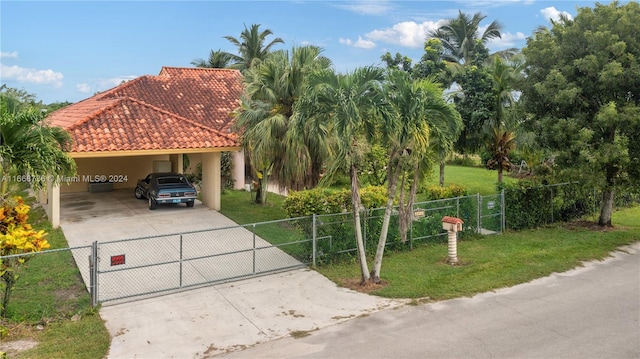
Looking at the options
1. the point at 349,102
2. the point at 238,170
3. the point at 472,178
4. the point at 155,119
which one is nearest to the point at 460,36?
the point at 472,178

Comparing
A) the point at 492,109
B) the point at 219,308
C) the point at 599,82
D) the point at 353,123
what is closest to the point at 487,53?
the point at 492,109

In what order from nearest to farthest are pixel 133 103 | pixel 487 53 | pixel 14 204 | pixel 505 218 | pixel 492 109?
pixel 14 204
pixel 505 218
pixel 133 103
pixel 492 109
pixel 487 53

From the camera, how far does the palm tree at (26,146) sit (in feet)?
29.7

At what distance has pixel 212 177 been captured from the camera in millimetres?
19125

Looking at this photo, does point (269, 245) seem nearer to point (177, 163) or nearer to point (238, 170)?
point (177, 163)

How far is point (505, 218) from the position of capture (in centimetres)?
1545

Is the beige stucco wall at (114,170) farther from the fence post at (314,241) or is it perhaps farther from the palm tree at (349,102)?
the palm tree at (349,102)

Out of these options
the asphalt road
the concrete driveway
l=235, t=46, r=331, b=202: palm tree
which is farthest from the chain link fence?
the asphalt road

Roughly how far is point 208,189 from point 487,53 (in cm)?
2335

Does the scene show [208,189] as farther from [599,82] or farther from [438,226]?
[599,82]

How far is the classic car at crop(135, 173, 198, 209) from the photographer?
60.5 ft

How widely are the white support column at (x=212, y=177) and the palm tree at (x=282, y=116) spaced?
266 centimetres

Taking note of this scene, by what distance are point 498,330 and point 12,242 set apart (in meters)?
8.26

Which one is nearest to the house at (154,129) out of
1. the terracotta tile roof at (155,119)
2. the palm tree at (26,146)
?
the terracotta tile roof at (155,119)
